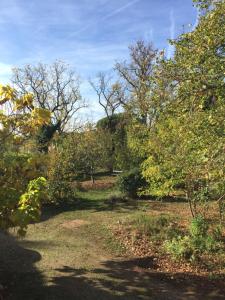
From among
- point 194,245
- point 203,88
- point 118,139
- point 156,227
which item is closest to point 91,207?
point 156,227

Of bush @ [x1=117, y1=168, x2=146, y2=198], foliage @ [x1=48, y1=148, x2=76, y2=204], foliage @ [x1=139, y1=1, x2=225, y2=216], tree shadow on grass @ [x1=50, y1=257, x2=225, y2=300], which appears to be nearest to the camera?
foliage @ [x1=139, y1=1, x2=225, y2=216]

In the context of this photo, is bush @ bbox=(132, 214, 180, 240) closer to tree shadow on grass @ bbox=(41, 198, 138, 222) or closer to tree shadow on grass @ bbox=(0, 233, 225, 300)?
tree shadow on grass @ bbox=(0, 233, 225, 300)

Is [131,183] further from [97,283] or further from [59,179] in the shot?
[97,283]

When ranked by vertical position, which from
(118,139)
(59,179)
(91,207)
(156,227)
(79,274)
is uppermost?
(118,139)

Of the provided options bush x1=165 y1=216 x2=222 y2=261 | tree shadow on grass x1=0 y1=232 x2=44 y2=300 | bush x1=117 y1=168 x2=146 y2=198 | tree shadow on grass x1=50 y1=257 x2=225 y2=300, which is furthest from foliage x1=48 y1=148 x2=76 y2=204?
tree shadow on grass x1=50 y1=257 x2=225 y2=300

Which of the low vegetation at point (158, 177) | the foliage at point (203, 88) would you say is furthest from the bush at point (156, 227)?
the foliage at point (203, 88)

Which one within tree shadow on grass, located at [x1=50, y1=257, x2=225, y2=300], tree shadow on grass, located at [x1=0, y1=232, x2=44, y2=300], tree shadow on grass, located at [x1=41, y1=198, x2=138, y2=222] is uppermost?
tree shadow on grass, located at [x1=41, y1=198, x2=138, y2=222]

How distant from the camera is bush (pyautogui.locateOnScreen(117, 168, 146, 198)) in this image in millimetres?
22141

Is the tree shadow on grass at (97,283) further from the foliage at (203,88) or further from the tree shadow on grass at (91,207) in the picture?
the tree shadow on grass at (91,207)

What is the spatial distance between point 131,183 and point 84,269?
12.0m

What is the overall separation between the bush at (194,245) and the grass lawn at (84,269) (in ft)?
2.63

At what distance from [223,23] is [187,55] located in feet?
3.36

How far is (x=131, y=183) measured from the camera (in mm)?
22125

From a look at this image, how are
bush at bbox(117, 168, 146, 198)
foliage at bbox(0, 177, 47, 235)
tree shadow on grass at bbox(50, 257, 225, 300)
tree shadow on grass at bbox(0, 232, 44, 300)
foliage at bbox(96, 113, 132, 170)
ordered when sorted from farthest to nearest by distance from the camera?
foliage at bbox(96, 113, 132, 170)
bush at bbox(117, 168, 146, 198)
tree shadow on grass at bbox(50, 257, 225, 300)
tree shadow on grass at bbox(0, 232, 44, 300)
foliage at bbox(0, 177, 47, 235)
